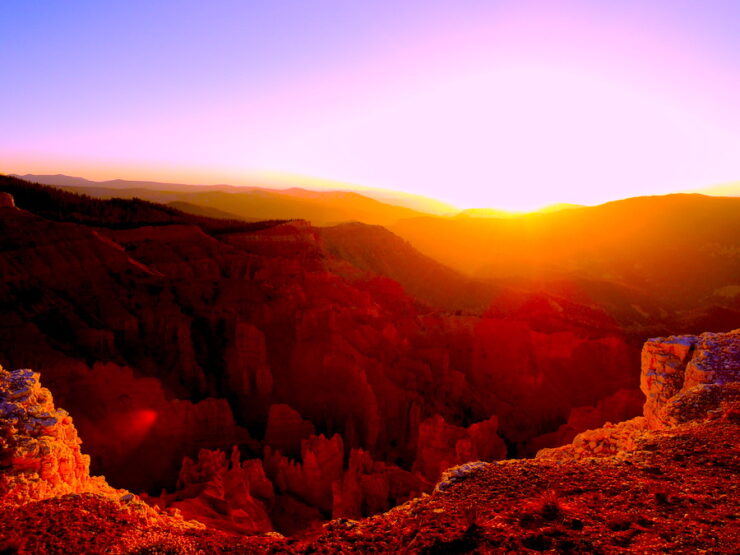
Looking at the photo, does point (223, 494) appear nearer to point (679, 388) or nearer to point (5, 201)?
point (679, 388)

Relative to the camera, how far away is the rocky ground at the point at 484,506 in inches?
161

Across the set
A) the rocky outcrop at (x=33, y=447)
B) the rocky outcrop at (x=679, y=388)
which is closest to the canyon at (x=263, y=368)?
the rocky outcrop at (x=33, y=447)

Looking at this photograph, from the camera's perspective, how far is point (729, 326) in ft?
98.3

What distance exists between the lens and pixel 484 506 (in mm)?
4953

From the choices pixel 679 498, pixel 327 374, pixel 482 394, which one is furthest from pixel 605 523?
pixel 482 394

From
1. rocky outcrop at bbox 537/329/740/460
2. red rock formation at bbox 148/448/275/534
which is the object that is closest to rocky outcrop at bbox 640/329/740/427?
rocky outcrop at bbox 537/329/740/460

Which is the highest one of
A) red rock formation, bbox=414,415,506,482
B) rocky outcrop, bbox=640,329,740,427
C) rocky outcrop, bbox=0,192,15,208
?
rocky outcrop, bbox=0,192,15,208

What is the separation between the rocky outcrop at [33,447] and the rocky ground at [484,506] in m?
0.02

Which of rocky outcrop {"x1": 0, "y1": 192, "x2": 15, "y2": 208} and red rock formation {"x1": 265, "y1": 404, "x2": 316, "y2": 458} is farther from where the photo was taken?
rocky outcrop {"x1": 0, "y1": 192, "x2": 15, "y2": 208}

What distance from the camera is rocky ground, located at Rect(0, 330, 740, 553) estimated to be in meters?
4.10

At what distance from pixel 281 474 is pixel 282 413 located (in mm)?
2686

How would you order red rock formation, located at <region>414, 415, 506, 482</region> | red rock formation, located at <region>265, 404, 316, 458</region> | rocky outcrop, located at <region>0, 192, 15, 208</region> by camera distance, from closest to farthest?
red rock formation, located at <region>414, 415, 506, 482</region> → red rock formation, located at <region>265, 404, 316, 458</region> → rocky outcrop, located at <region>0, 192, 15, 208</region>

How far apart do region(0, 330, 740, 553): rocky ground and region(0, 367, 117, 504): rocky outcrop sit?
0.05ft

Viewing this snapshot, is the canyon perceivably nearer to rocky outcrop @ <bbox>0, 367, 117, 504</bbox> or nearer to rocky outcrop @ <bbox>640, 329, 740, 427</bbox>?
rocky outcrop @ <bbox>0, 367, 117, 504</bbox>
